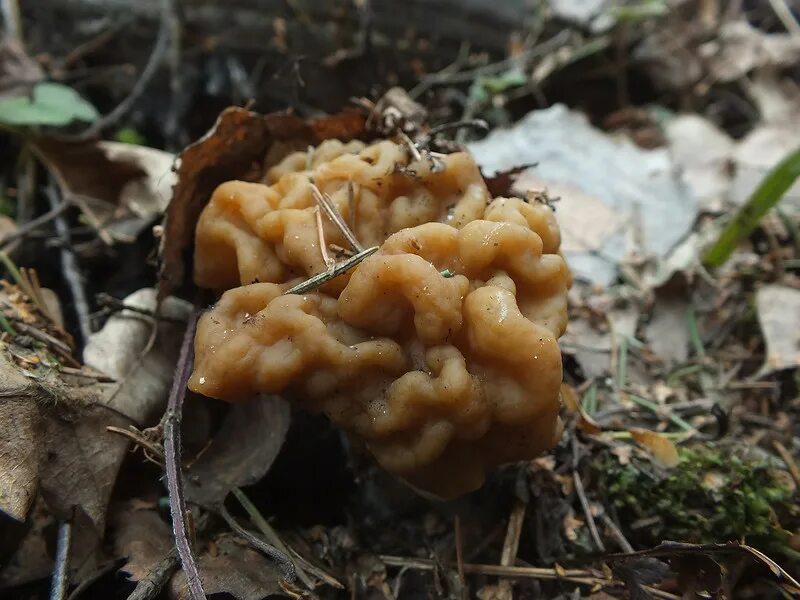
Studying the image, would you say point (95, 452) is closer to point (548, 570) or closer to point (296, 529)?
point (296, 529)

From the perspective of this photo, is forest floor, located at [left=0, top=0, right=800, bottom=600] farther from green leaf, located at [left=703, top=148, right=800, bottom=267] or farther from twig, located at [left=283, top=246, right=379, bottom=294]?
twig, located at [left=283, top=246, right=379, bottom=294]

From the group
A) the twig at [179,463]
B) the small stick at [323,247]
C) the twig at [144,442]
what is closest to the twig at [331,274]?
the small stick at [323,247]

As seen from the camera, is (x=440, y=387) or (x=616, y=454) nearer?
(x=440, y=387)

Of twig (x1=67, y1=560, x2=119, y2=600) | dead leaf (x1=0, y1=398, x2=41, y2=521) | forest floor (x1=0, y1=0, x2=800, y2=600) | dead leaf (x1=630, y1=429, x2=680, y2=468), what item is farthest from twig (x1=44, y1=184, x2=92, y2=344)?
dead leaf (x1=630, y1=429, x2=680, y2=468)

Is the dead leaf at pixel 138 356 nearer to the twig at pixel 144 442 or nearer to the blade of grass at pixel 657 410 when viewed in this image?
the twig at pixel 144 442

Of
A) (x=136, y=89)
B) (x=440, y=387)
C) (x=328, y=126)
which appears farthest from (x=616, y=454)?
(x=136, y=89)

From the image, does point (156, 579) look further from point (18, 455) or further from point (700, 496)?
point (700, 496)
